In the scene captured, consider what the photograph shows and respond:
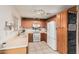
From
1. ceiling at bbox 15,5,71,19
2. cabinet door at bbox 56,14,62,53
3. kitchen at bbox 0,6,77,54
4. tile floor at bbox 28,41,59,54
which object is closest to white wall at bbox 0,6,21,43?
kitchen at bbox 0,6,77,54

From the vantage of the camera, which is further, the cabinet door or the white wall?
the cabinet door

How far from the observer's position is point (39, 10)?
66.2 inches

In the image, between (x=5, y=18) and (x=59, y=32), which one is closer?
(x=5, y=18)

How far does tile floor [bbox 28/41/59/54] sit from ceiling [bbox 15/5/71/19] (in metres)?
0.39

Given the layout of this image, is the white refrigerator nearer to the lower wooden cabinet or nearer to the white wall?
the lower wooden cabinet

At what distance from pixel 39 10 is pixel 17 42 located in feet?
1.74

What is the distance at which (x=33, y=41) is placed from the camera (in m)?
1.73

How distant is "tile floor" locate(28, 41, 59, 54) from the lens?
1668 millimetres

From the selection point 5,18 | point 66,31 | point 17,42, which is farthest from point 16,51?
point 66,31

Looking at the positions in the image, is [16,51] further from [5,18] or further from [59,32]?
[59,32]

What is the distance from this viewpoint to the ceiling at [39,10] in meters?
1.66

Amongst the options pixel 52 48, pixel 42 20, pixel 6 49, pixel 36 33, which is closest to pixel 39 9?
pixel 42 20

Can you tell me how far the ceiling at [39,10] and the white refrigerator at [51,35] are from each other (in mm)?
141
